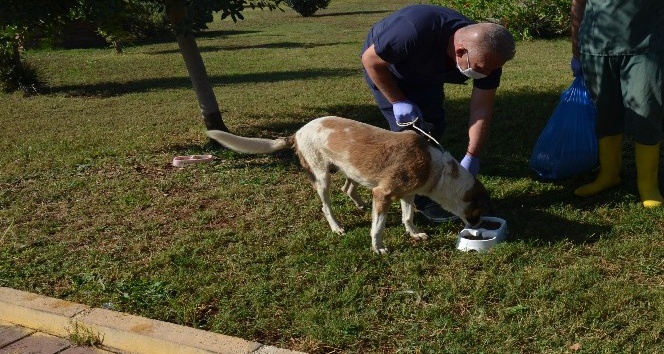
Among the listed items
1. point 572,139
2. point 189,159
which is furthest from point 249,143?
point 572,139

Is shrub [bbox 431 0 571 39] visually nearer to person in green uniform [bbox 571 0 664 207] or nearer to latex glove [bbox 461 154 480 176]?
person in green uniform [bbox 571 0 664 207]

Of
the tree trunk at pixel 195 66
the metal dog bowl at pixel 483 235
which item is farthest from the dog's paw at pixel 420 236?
the tree trunk at pixel 195 66

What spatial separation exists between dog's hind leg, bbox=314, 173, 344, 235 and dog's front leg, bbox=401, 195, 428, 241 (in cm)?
47

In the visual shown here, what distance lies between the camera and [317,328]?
11.6 feet

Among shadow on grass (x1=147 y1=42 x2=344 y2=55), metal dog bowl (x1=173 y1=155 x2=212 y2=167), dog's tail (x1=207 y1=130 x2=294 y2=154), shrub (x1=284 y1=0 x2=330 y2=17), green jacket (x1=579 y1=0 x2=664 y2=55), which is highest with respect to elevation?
green jacket (x1=579 y1=0 x2=664 y2=55)

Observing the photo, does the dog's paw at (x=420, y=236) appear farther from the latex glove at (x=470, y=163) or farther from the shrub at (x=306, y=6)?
the shrub at (x=306, y=6)

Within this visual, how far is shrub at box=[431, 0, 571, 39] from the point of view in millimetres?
17625

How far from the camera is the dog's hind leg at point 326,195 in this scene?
4.76 metres

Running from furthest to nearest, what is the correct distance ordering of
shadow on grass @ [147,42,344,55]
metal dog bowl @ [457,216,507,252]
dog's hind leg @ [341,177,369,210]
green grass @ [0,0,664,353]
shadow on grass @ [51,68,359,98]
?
shadow on grass @ [147,42,344,55]
shadow on grass @ [51,68,359,98]
dog's hind leg @ [341,177,369,210]
metal dog bowl @ [457,216,507,252]
green grass @ [0,0,664,353]

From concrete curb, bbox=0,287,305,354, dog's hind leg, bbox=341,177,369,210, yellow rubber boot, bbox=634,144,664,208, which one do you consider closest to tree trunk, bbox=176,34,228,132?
dog's hind leg, bbox=341,177,369,210

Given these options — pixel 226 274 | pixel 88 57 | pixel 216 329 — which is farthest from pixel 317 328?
pixel 88 57

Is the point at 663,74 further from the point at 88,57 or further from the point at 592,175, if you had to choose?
the point at 88,57

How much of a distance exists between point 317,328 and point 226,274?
3.14 ft

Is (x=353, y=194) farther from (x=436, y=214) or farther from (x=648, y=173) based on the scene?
(x=648, y=173)
